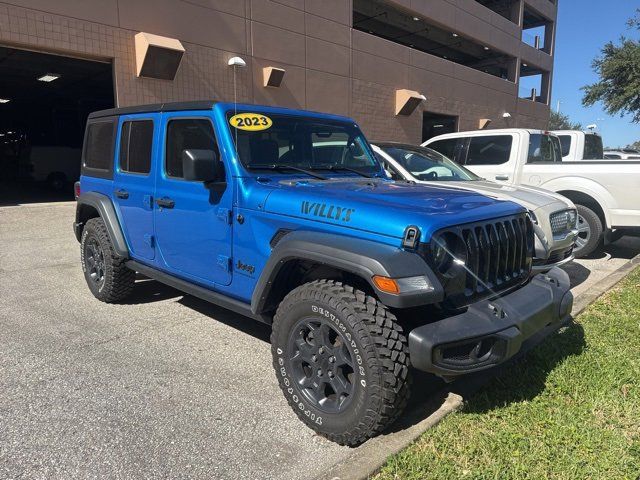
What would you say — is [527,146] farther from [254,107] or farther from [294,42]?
[294,42]

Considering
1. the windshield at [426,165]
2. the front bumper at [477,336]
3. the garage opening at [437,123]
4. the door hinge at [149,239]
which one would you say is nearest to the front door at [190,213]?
the door hinge at [149,239]

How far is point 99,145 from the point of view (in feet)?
16.7

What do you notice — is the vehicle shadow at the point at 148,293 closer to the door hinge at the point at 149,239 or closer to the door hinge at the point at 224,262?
the door hinge at the point at 149,239

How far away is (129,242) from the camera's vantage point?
4.61m

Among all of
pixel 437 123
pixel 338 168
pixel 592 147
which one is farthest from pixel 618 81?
pixel 338 168

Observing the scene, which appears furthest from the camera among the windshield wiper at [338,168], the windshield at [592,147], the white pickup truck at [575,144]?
the windshield at [592,147]

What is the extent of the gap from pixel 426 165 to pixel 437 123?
1775 centimetres

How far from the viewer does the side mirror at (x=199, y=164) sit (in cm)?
317

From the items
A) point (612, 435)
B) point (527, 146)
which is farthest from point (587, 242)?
point (612, 435)

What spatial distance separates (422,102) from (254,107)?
16544 mm

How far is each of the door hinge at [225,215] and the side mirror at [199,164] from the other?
236mm

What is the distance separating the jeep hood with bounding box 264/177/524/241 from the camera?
2.61 meters

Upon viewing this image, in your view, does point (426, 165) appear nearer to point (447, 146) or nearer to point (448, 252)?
point (447, 146)

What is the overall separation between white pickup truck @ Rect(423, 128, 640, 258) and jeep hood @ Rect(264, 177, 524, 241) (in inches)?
172
